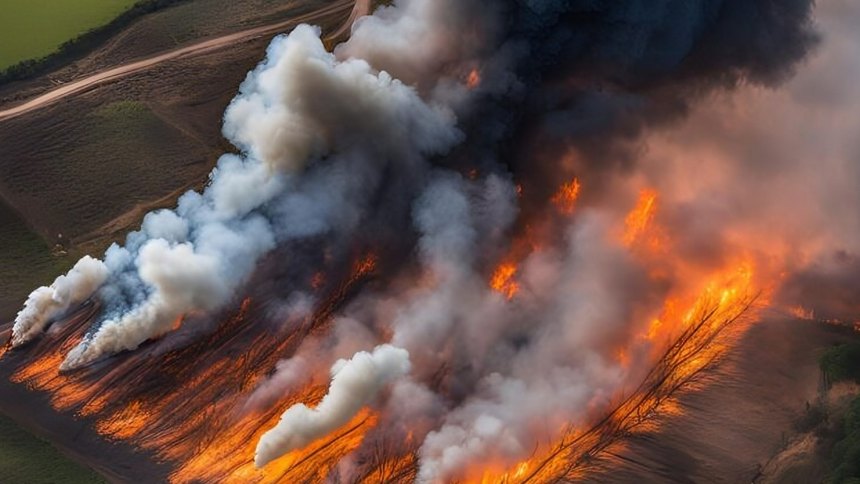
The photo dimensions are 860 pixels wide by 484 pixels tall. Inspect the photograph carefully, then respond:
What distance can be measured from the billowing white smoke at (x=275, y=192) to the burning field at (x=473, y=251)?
0.16 metres

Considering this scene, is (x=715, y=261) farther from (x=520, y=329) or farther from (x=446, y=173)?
(x=446, y=173)

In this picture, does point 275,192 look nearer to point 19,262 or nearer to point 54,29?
point 19,262

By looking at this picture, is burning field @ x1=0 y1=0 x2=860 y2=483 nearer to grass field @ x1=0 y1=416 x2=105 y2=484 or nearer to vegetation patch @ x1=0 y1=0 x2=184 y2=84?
grass field @ x1=0 y1=416 x2=105 y2=484

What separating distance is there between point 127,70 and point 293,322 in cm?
3775

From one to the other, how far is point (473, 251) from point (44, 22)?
51518 mm

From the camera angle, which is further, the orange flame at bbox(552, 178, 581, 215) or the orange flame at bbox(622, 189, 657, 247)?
the orange flame at bbox(552, 178, 581, 215)

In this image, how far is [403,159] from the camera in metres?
50.5

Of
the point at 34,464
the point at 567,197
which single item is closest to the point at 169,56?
the point at 567,197

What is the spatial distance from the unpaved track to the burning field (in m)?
18.1

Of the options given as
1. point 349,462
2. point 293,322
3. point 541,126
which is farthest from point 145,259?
point 541,126

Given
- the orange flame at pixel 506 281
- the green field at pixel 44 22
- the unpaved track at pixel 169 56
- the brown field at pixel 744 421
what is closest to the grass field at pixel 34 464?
the orange flame at pixel 506 281

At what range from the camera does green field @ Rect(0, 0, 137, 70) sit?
72.3 metres

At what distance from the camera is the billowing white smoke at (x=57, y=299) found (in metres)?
45.6

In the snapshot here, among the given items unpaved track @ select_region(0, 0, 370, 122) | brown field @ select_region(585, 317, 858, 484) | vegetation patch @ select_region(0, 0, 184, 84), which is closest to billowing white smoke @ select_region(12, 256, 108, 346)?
unpaved track @ select_region(0, 0, 370, 122)
